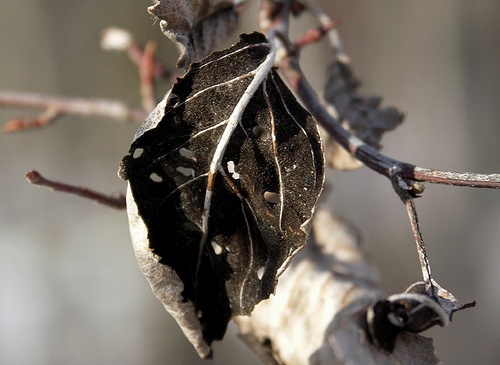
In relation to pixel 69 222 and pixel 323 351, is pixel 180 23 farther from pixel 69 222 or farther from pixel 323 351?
pixel 69 222

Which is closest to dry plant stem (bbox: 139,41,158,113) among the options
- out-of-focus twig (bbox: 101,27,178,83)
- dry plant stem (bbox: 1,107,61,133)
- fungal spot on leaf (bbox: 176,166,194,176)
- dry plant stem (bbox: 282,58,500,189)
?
out-of-focus twig (bbox: 101,27,178,83)

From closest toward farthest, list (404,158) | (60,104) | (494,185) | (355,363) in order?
(494,185) → (355,363) → (60,104) → (404,158)

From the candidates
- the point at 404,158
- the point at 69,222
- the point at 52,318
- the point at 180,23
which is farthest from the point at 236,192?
the point at 69,222

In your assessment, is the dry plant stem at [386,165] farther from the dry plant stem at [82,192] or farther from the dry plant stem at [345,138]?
the dry plant stem at [82,192]

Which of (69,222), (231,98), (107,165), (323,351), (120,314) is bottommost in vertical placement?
(120,314)

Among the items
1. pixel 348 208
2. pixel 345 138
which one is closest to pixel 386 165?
pixel 345 138
